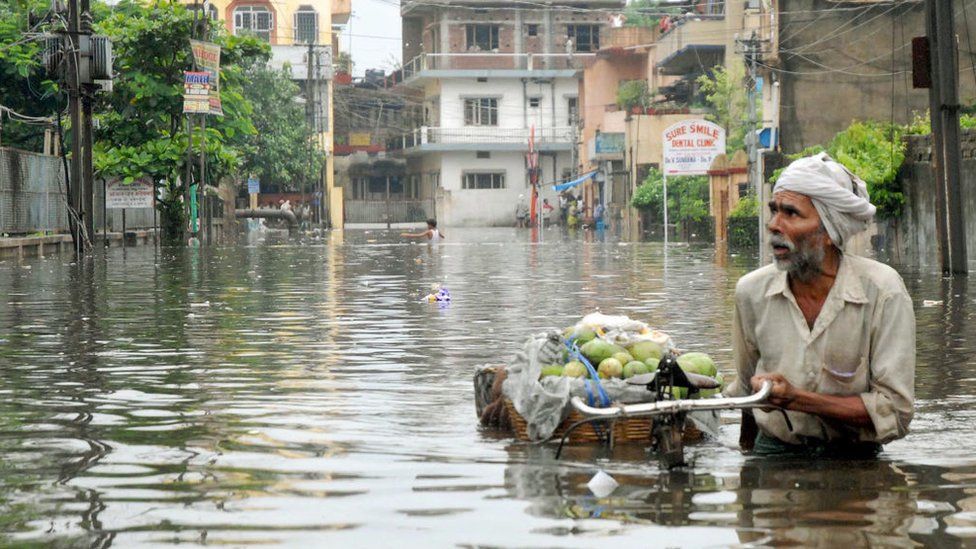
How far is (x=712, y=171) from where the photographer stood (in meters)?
50.1

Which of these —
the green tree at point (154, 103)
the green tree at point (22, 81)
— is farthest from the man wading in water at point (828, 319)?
the green tree at point (22, 81)

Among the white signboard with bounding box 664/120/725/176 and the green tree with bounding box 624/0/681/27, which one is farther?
the green tree with bounding box 624/0/681/27

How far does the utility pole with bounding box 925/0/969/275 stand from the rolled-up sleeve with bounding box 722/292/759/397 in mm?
15291

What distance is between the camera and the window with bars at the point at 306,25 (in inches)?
3898

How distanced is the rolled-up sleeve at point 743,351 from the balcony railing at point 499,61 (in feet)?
291

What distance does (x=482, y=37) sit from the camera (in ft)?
323

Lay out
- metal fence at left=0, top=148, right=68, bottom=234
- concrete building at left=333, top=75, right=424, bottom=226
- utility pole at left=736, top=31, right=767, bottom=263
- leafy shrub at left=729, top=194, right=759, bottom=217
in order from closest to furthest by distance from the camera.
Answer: metal fence at left=0, top=148, right=68, bottom=234
leafy shrub at left=729, top=194, right=759, bottom=217
utility pole at left=736, top=31, right=767, bottom=263
concrete building at left=333, top=75, right=424, bottom=226

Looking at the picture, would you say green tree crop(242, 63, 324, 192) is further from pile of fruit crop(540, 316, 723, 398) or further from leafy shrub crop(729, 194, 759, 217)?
pile of fruit crop(540, 316, 723, 398)

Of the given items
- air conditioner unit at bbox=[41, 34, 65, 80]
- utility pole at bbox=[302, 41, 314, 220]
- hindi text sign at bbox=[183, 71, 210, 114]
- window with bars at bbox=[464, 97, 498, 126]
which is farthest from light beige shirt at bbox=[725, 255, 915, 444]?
window with bars at bbox=[464, 97, 498, 126]

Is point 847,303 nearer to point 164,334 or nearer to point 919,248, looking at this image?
point 164,334

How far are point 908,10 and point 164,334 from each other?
32.2m

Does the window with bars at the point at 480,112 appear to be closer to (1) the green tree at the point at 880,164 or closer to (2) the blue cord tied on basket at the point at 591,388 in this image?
(1) the green tree at the point at 880,164

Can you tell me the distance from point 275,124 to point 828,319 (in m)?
77.5

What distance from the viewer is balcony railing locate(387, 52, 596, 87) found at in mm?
96625
